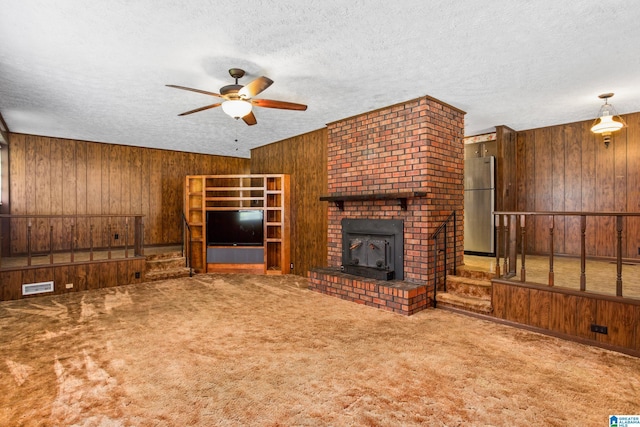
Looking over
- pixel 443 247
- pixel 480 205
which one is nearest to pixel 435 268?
pixel 443 247

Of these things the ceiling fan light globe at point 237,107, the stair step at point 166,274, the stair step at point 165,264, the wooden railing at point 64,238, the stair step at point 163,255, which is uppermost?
the ceiling fan light globe at point 237,107

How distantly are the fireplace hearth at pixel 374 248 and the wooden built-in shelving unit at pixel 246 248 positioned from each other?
74.6 inches

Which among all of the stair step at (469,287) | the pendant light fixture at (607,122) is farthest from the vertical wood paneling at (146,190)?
the pendant light fixture at (607,122)

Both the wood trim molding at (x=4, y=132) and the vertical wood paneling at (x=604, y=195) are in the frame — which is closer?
the vertical wood paneling at (x=604, y=195)

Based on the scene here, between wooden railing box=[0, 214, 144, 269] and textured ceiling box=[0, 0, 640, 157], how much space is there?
2.29 meters

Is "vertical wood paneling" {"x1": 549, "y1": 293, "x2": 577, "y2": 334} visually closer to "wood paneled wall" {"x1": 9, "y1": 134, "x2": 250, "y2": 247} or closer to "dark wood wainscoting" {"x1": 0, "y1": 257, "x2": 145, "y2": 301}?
"dark wood wainscoting" {"x1": 0, "y1": 257, "x2": 145, "y2": 301}

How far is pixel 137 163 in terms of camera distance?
297 inches

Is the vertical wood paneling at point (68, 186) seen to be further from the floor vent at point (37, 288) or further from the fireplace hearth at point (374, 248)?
the fireplace hearth at point (374, 248)

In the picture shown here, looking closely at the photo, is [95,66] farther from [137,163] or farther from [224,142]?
[137,163]

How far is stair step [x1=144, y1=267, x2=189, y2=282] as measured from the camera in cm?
576

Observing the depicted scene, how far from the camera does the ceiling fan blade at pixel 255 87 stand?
2.96 meters

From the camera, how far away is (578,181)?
535 cm

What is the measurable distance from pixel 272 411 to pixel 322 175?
4.33 metres

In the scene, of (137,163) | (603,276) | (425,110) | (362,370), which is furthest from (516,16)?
(137,163)
